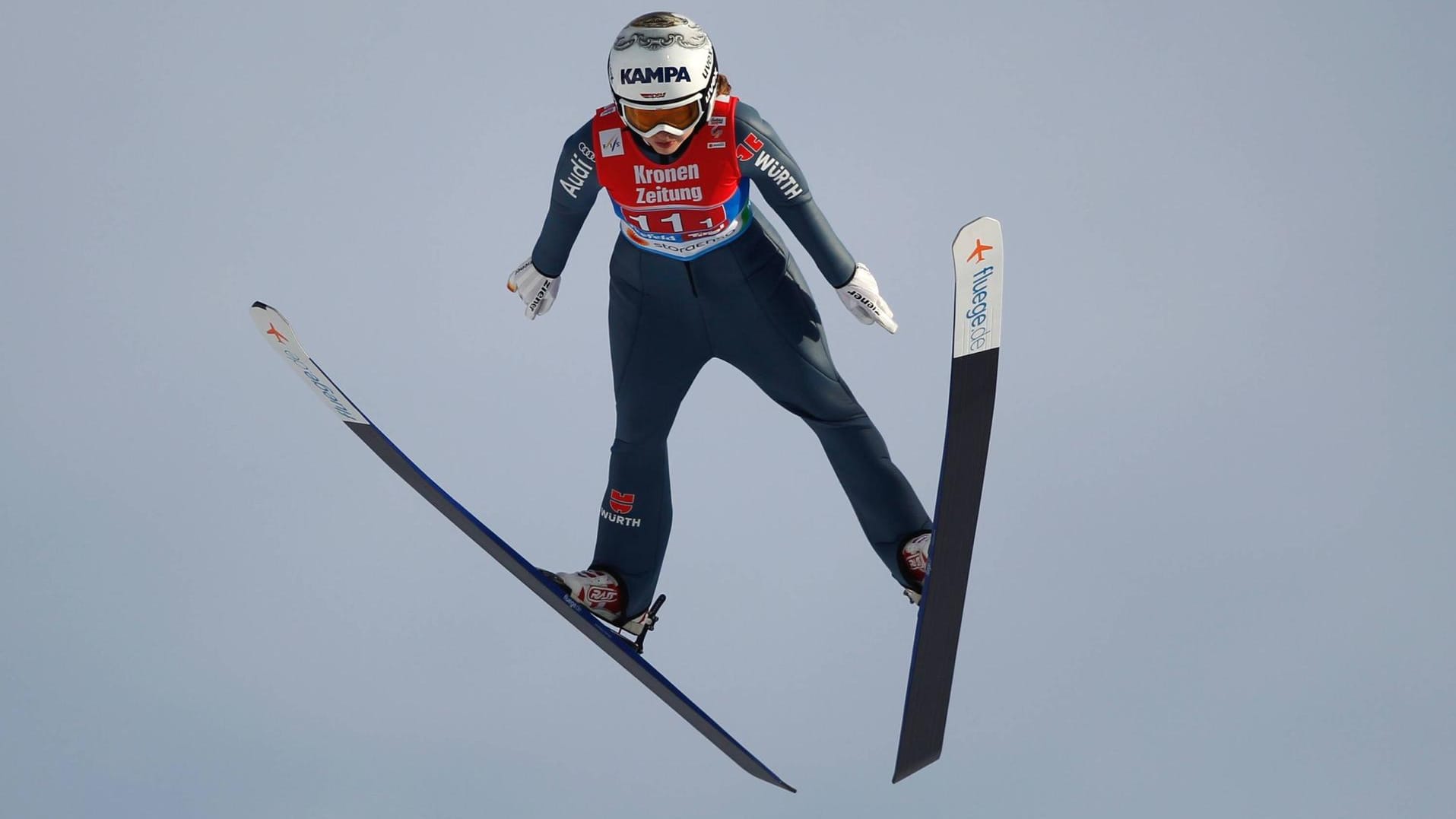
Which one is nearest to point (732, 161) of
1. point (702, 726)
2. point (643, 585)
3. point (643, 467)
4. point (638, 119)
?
point (638, 119)

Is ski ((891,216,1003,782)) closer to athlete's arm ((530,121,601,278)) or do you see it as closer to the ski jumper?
the ski jumper

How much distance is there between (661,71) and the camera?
5.06 m

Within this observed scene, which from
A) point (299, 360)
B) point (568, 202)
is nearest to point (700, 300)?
point (568, 202)

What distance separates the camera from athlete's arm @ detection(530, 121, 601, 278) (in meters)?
5.40

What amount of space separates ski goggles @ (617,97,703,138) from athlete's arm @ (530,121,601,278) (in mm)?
232

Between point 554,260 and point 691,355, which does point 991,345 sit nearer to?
point 691,355

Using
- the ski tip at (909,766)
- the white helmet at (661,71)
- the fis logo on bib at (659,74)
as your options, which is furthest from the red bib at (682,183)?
the ski tip at (909,766)

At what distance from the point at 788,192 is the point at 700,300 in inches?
17.7

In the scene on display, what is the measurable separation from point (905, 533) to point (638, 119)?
5.11 feet

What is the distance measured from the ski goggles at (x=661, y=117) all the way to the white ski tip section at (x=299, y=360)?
3.87 feet

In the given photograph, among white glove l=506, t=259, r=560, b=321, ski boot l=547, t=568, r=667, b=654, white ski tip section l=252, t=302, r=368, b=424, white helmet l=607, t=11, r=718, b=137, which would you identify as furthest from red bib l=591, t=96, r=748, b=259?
ski boot l=547, t=568, r=667, b=654

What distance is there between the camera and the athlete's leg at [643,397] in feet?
18.3

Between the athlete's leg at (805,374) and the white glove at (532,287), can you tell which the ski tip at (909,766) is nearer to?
→ the athlete's leg at (805,374)

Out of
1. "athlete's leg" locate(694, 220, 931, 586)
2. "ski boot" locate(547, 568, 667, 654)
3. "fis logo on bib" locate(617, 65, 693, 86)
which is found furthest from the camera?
"ski boot" locate(547, 568, 667, 654)
